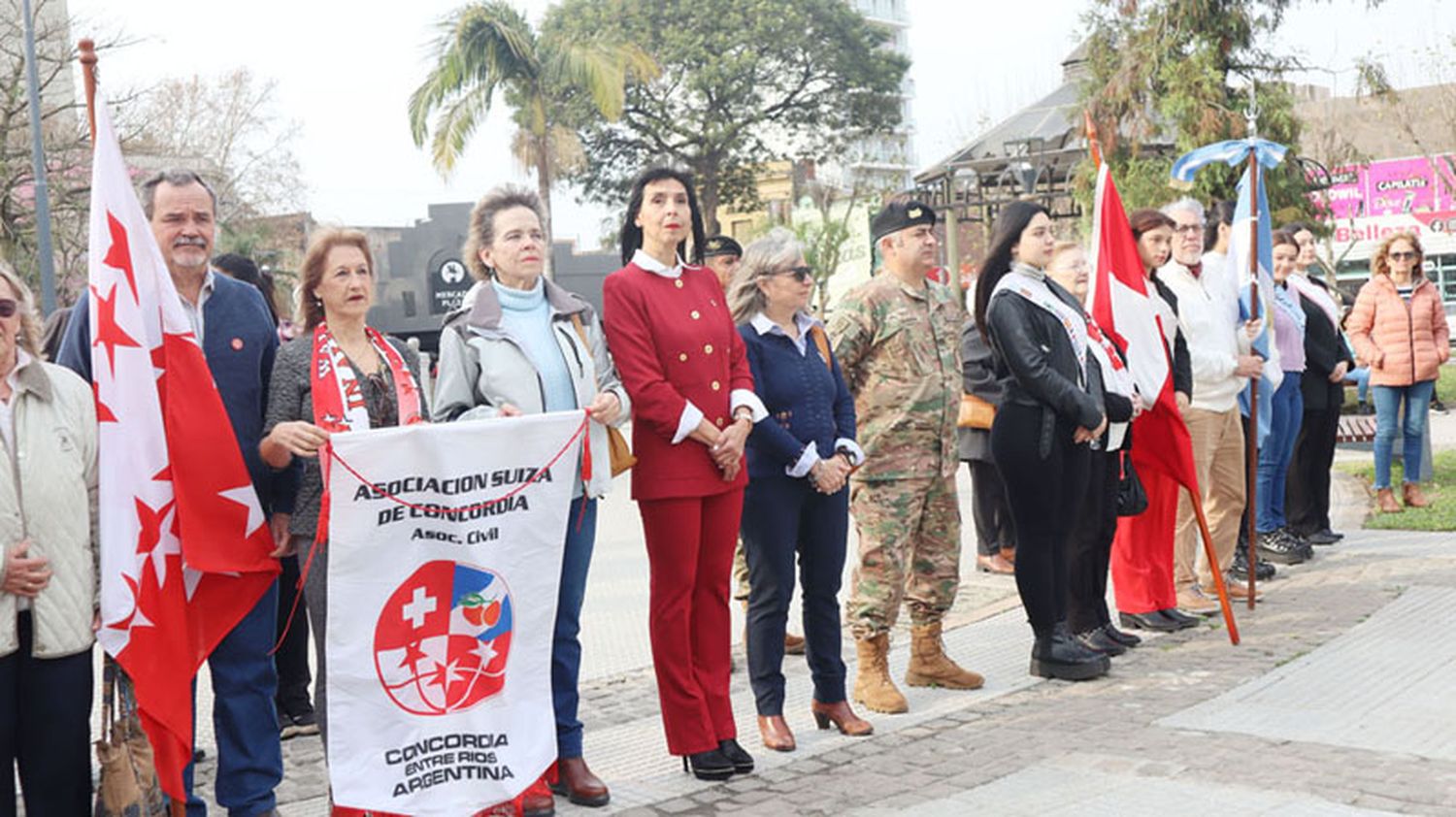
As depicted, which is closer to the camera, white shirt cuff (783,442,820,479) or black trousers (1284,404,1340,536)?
white shirt cuff (783,442,820,479)

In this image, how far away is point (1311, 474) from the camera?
32.3 ft

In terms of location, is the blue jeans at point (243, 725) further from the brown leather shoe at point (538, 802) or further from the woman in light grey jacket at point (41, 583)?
the brown leather shoe at point (538, 802)

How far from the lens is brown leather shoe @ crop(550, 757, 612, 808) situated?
16.4 feet

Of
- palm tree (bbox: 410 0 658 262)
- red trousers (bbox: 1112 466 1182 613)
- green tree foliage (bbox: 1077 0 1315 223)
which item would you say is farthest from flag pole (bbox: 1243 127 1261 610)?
palm tree (bbox: 410 0 658 262)

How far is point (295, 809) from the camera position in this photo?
5.10 meters

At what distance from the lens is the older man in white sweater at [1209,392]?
26.1ft

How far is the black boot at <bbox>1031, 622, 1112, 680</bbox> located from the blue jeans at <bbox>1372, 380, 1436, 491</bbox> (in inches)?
219

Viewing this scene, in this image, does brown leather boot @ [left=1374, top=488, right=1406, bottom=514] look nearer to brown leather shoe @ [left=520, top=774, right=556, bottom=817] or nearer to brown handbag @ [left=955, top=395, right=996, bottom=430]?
brown handbag @ [left=955, top=395, right=996, bottom=430]

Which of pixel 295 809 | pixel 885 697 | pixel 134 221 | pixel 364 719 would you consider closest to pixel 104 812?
pixel 364 719

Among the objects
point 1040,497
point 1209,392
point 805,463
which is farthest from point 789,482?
point 1209,392

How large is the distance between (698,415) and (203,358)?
162 cm

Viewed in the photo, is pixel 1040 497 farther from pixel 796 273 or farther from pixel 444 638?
pixel 444 638

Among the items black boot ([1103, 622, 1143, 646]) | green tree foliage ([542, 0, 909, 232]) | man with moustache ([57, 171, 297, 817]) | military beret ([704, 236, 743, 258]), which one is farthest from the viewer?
green tree foliage ([542, 0, 909, 232])

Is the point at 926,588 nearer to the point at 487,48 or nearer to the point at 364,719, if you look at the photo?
the point at 364,719
